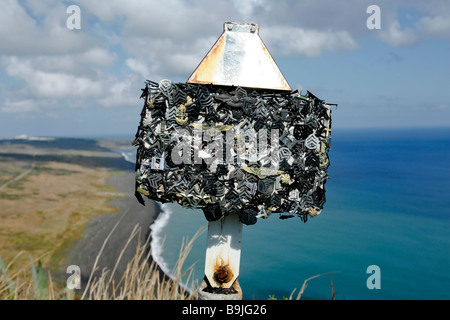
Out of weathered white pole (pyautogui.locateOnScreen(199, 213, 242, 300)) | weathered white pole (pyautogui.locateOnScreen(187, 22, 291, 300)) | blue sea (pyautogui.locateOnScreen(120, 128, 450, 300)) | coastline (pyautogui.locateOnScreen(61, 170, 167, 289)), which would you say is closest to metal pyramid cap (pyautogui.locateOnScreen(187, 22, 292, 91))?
weathered white pole (pyautogui.locateOnScreen(187, 22, 291, 300))

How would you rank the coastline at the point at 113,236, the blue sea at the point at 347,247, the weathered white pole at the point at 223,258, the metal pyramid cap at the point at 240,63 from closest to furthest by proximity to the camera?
the metal pyramid cap at the point at 240,63 < the weathered white pole at the point at 223,258 < the coastline at the point at 113,236 < the blue sea at the point at 347,247

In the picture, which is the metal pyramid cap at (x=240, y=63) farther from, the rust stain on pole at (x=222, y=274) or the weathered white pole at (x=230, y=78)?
the rust stain on pole at (x=222, y=274)

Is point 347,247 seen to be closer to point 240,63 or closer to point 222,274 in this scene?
point 222,274

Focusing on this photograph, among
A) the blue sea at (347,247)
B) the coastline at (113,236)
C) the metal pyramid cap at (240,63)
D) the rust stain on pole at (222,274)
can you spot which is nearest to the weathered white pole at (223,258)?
the rust stain on pole at (222,274)
